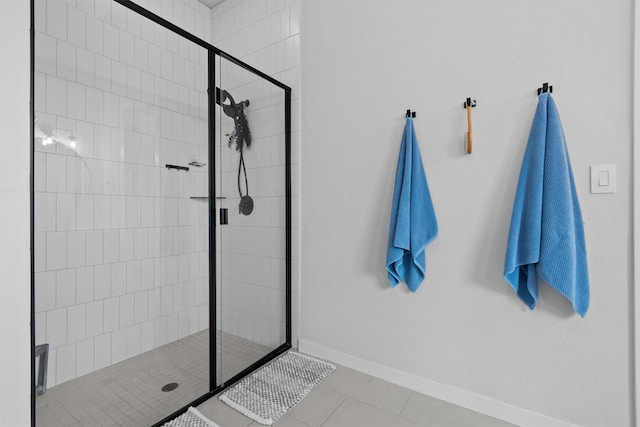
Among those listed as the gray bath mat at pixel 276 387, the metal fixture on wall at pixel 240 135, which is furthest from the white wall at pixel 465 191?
the metal fixture on wall at pixel 240 135

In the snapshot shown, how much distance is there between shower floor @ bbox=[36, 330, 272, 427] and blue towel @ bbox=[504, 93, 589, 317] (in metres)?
1.37

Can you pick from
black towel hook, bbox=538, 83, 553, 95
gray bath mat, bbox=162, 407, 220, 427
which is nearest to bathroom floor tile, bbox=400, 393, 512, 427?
gray bath mat, bbox=162, 407, 220, 427

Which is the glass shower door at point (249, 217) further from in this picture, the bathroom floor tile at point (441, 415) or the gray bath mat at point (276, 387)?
the bathroom floor tile at point (441, 415)

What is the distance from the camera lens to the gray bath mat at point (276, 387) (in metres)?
1.37

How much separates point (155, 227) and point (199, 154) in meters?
0.53

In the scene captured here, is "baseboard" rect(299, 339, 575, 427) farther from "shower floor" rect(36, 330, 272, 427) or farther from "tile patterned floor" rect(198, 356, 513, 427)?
"shower floor" rect(36, 330, 272, 427)

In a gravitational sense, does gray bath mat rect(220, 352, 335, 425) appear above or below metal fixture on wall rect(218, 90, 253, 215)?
below

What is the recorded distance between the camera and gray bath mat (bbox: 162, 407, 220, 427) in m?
1.28

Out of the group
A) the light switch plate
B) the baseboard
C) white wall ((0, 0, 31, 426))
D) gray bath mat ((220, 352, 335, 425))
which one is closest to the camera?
white wall ((0, 0, 31, 426))

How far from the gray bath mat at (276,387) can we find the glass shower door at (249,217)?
0.11 m

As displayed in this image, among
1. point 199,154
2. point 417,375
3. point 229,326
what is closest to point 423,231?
point 417,375

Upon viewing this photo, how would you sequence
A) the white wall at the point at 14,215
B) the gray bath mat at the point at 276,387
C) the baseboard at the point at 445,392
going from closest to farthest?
the white wall at the point at 14,215, the baseboard at the point at 445,392, the gray bath mat at the point at 276,387

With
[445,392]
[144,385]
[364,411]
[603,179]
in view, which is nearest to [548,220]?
[603,179]

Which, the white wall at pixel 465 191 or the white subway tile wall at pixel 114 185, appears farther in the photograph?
the white subway tile wall at pixel 114 185
